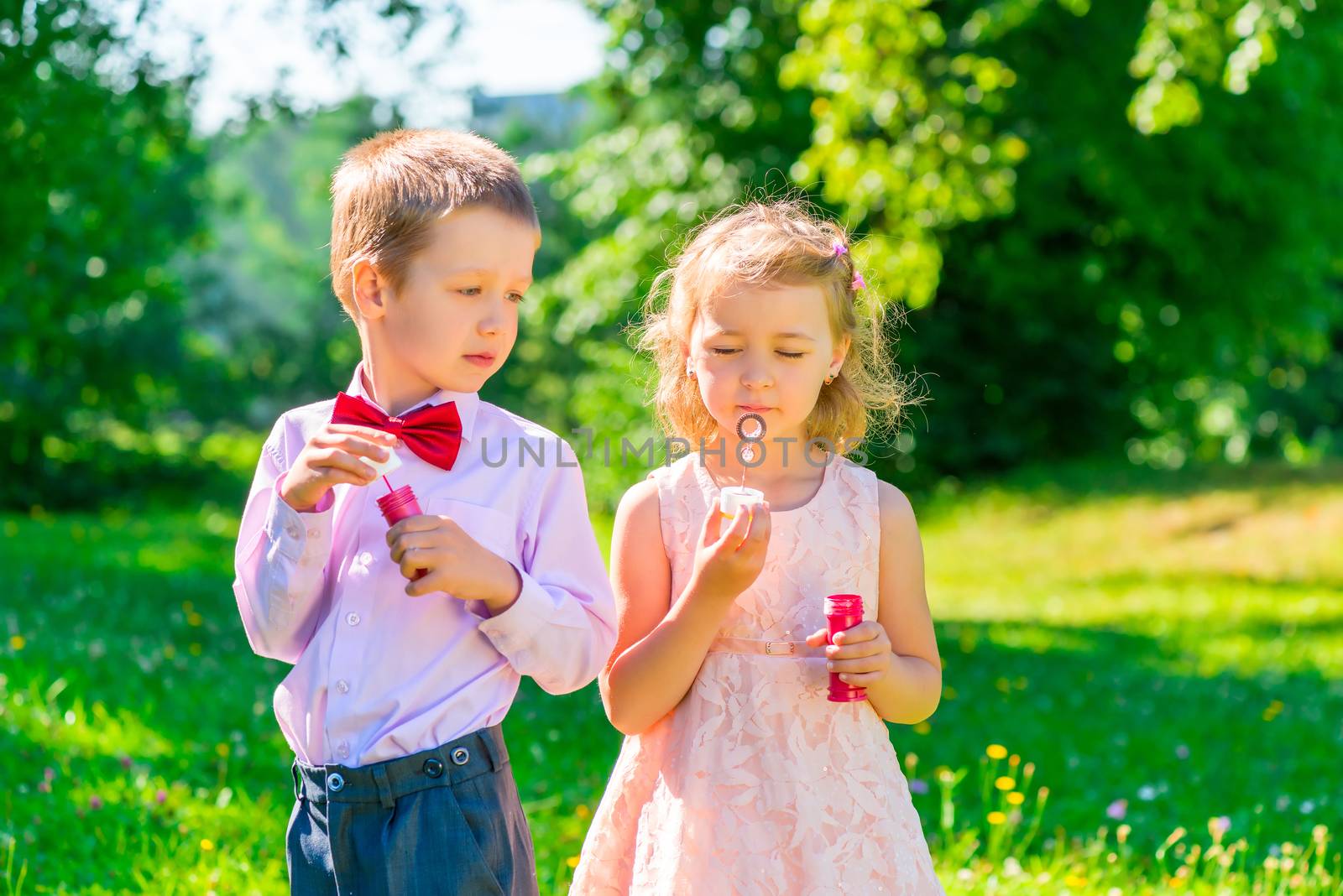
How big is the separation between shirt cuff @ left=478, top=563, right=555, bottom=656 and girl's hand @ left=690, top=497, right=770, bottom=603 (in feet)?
0.99

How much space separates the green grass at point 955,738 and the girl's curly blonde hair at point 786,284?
5.51 feet

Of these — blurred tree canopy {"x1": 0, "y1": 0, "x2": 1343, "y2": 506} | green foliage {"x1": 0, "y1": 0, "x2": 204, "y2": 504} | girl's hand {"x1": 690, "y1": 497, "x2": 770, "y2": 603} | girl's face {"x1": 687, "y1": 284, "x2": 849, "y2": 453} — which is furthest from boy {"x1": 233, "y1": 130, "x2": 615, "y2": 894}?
green foliage {"x1": 0, "y1": 0, "x2": 204, "y2": 504}

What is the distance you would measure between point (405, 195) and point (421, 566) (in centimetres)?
66

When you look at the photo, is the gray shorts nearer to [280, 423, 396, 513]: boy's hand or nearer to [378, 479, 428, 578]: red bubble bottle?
[378, 479, 428, 578]: red bubble bottle

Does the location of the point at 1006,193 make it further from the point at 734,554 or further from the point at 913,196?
the point at 734,554

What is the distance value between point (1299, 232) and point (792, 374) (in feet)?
43.4

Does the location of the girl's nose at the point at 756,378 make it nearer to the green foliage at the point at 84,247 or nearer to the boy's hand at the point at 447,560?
the boy's hand at the point at 447,560

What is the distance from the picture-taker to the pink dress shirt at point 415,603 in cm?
228

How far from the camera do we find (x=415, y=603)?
2.34 metres

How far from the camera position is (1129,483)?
48.6 ft

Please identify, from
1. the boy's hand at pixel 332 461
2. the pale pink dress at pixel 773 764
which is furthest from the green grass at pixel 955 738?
the boy's hand at pixel 332 461

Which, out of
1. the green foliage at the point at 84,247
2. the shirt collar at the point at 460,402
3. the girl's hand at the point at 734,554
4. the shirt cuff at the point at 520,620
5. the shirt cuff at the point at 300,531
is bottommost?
the shirt cuff at the point at 520,620

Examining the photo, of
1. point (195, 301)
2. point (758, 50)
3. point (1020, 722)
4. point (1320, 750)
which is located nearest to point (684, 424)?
point (1020, 722)

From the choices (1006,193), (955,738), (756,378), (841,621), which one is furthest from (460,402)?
(1006,193)
